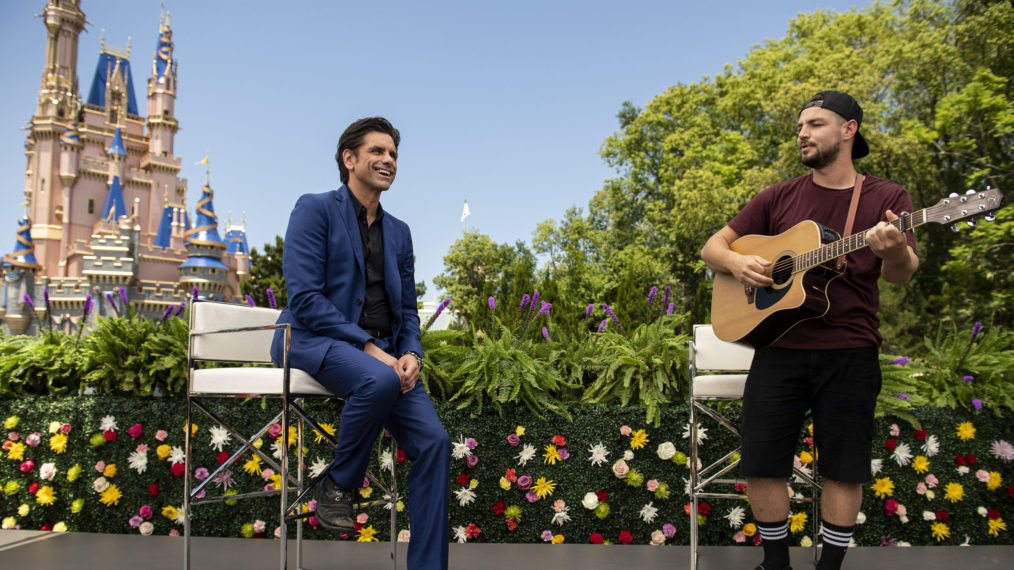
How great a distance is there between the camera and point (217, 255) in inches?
2680

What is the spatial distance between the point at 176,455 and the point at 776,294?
3637 mm

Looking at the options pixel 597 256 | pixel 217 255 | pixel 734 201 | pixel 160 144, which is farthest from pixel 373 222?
pixel 160 144

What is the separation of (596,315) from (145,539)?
2652 cm

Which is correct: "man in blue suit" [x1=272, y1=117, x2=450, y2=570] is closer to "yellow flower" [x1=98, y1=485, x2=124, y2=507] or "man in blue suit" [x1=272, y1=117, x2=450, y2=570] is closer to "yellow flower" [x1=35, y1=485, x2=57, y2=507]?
"yellow flower" [x1=98, y1=485, x2=124, y2=507]

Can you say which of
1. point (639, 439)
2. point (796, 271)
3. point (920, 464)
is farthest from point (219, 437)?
point (920, 464)

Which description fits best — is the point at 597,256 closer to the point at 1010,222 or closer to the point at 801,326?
the point at 1010,222

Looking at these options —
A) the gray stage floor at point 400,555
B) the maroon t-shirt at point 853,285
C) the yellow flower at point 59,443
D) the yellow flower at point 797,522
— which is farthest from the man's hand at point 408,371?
the yellow flower at point 59,443

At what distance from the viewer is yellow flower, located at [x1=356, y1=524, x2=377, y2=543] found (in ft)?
13.4

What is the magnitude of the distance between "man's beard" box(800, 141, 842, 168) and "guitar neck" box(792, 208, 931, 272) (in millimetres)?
377

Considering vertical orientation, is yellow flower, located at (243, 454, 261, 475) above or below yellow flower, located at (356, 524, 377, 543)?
above

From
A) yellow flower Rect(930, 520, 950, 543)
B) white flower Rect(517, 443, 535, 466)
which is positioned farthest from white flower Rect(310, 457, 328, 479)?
yellow flower Rect(930, 520, 950, 543)

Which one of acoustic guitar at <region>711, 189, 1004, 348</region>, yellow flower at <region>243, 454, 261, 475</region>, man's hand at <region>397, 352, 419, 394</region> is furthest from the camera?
yellow flower at <region>243, 454, 261, 475</region>

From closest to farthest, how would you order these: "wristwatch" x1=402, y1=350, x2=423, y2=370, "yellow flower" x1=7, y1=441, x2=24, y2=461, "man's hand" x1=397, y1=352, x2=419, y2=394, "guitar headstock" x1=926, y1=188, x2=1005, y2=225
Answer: "guitar headstock" x1=926, y1=188, x2=1005, y2=225 → "man's hand" x1=397, y1=352, x2=419, y2=394 → "wristwatch" x1=402, y1=350, x2=423, y2=370 → "yellow flower" x1=7, y1=441, x2=24, y2=461

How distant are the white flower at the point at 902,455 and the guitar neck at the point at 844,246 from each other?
2.03 m
